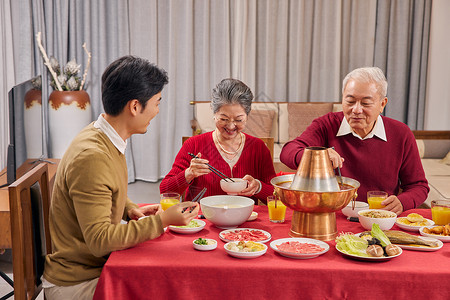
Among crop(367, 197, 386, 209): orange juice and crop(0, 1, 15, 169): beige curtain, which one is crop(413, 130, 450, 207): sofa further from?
crop(0, 1, 15, 169): beige curtain

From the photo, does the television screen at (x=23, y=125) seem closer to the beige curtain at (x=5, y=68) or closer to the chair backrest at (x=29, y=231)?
the chair backrest at (x=29, y=231)

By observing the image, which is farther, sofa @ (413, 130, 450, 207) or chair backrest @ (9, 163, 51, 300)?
sofa @ (413, 130, 450, 207)

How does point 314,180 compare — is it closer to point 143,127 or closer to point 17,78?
point 143,127

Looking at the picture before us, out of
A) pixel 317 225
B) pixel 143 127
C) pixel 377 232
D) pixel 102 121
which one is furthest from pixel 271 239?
pixel 102 121

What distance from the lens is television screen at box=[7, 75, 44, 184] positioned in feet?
8.71

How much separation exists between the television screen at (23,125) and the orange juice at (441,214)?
2058 millimetres

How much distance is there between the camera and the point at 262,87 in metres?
5.79

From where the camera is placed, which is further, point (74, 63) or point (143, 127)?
point (74, 63)

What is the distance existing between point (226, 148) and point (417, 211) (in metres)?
0.93

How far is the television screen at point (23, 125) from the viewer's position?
266 centimetres

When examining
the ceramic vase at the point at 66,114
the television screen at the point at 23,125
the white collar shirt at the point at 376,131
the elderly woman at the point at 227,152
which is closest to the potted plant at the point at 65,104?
the ceramic vase at the point at 66,114

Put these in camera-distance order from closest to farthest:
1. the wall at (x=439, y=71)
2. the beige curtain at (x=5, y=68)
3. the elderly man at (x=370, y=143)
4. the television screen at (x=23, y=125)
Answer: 1. the elderly man at (x=370, y=143)
2. the television screen at (x=23, y=125)
3. the beige curtain at (x=5, y=68)
4. the wall at (x=439, y=71)

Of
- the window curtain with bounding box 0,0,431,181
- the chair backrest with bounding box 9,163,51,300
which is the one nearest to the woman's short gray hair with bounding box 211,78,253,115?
the chair backrest with bounding box 9,163,51,300

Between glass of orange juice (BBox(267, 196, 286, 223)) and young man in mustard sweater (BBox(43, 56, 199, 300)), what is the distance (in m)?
0.35
